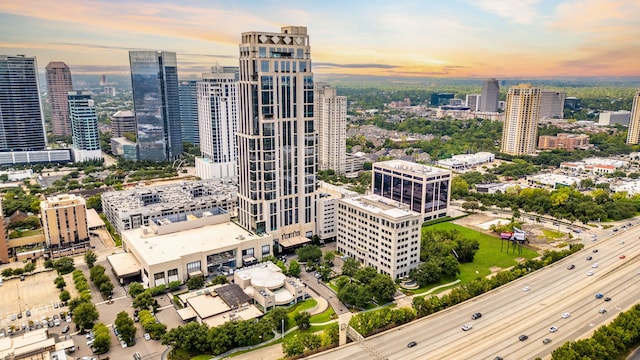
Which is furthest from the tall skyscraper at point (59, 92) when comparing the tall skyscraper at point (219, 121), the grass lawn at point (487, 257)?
the grass lawn at point (487, 257)

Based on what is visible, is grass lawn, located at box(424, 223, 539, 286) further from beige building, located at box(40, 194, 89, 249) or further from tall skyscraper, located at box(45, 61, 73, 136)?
tall skyscraper, located at box(45, 61, 73, 136)

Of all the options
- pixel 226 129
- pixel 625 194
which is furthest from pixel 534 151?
pixel 226 129

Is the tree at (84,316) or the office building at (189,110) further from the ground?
the office building at (189,110)

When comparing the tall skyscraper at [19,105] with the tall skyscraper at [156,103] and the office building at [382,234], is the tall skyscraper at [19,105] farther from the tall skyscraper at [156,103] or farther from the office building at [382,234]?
the office building at [382,234]

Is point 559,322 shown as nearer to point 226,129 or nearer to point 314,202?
point 314,202

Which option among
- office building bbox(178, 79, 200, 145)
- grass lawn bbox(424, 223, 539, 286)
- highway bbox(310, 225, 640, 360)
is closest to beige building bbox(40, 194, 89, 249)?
highway bbox(310, 225, 640, 360)

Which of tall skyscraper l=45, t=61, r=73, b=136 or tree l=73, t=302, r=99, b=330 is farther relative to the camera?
tall skyscraper l=45, t=61, r=73, b=136
